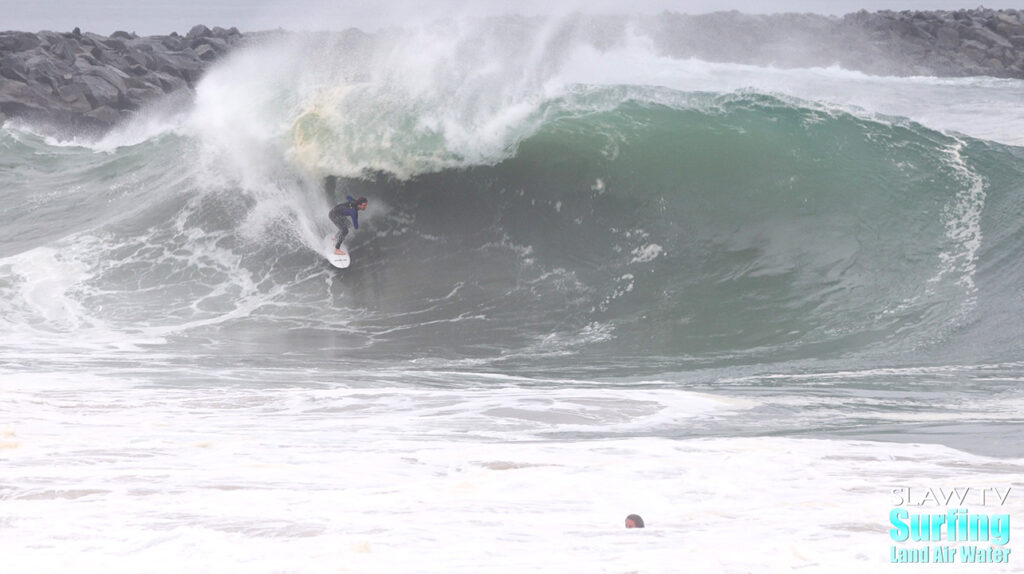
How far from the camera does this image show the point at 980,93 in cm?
2839

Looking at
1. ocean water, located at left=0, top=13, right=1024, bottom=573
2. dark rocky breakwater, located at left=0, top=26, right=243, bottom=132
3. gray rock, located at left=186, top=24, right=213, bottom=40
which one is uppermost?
gray rock, located at left=186, top=24, right=213, bottom=40

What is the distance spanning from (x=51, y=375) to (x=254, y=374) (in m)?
1.37

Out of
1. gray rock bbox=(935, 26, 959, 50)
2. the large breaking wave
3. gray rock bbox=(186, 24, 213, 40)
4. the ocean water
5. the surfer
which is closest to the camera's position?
the ocean water

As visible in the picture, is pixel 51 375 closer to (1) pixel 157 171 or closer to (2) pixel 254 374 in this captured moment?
(2) pixel 254 374

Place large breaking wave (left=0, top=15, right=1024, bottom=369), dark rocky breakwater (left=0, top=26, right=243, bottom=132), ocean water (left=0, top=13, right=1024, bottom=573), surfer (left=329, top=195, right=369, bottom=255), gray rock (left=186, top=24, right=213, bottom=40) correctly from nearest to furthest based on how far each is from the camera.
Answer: ocean water (left=0, top=13, right=1024, bottom=573)
large breaking wave (left=0, top=15, right=1024, bottom=369)
surfer (left=329, top=195, right=369, bottom=255)
dark rocky breakwater (left=0, top=26, right=243, bottom=132)
gray rock (left=186, top=24, right=213, bottom=40)

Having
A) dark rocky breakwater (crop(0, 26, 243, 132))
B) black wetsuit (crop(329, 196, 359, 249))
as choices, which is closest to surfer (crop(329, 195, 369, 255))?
black wetsuit (crop(329, 196, 359, 249))

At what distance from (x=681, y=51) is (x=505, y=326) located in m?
33.8

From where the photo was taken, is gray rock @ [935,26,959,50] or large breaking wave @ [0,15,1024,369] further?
gray rock @ [935,26,959,50]

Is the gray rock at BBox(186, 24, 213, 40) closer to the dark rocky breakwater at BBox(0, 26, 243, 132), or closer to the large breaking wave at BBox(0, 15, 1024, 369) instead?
the dark rocky breakwater at BBox(0, 26, 243, 132)

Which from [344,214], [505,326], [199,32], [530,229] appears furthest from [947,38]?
[505,326]

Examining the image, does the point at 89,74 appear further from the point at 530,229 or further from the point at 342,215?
the point at 530,229

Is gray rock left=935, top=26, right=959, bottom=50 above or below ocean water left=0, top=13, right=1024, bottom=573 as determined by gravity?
above

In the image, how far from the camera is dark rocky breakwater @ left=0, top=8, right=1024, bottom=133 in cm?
2589

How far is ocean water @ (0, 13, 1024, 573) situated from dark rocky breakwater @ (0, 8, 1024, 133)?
7.10m
